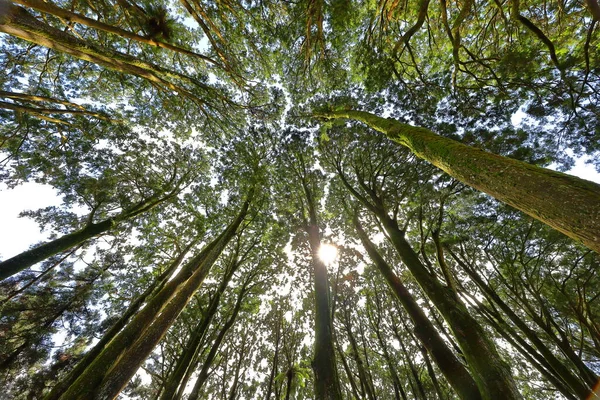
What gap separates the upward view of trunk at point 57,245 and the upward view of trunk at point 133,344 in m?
5.53

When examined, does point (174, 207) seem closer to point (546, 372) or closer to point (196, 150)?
point (196, 150)

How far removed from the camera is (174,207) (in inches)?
444

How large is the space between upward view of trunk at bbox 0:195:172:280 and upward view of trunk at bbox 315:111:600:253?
1182 cm

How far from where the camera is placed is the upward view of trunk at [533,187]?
58.5 inches

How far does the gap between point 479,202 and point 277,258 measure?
29.4ft

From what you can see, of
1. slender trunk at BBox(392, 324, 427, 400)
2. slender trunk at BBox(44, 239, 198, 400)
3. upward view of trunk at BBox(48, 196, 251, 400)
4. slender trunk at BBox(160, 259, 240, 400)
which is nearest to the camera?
upward view of trunk at BBox(48, 196, 251, 400)

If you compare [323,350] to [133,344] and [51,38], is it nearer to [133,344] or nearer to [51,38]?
[133,344]

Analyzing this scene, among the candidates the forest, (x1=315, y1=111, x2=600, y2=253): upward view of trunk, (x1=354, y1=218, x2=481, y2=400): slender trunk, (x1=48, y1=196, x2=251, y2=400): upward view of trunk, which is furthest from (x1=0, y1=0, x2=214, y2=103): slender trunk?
(x1=354, y1=218, x2=481, y2=400): slender trunk

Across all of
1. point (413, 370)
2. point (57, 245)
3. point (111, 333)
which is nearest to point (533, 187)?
point (111, 333)

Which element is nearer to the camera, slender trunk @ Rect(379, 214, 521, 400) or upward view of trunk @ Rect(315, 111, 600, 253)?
upward view of trunk @ Rect(315, 111, 600, 253)

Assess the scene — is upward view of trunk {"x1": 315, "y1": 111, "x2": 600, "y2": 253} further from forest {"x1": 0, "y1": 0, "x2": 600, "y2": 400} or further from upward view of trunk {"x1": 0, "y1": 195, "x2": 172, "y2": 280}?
upward view of trunk {"x1": 0, "y1": 195, "x2": 172, "y2": 280}

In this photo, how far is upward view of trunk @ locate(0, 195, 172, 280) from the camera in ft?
22.5

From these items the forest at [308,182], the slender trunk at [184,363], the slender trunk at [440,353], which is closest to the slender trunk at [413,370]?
the forest at [308,182]

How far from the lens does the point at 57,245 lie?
7961mm
